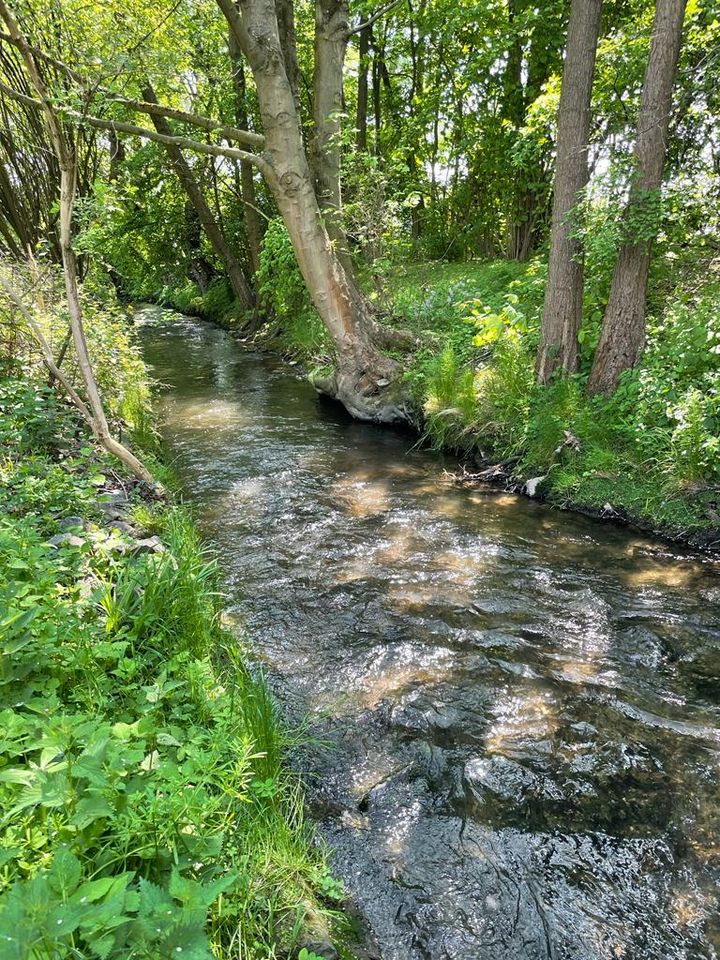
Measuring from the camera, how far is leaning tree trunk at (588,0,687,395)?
5520mm

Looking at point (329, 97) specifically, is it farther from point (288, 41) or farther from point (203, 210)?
point (203, 210)

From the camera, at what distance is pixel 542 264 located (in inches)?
343

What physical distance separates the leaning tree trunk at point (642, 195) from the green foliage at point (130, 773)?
509 cm

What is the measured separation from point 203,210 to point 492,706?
16177 mm

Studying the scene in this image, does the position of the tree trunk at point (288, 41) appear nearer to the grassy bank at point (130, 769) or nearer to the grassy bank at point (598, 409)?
the grassy bank at point (598, 409)

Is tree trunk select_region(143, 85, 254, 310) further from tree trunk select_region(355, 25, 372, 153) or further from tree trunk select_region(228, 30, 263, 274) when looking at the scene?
tree trunk select_region(355, 25, 372, 153)

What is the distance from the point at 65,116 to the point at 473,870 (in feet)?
20.8

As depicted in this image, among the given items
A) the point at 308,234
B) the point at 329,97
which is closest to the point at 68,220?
the point at 308,234

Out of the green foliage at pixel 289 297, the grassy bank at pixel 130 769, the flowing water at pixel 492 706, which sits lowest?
the flowing water at pixel 492 706

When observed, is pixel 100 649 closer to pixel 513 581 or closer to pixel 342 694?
pixel 342 694

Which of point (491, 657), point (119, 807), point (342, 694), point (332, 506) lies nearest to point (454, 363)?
point (332, 506)

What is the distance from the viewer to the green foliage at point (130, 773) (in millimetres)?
1439

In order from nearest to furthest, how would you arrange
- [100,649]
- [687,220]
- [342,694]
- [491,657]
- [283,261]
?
[100,649] → [342,694] → [491,657] → [687,220] → [283,261]

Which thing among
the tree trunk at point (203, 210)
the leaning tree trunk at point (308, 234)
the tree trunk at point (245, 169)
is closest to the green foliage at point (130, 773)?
the leaning tree trunk at point (308, 234)
